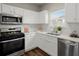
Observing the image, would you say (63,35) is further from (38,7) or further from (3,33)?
(3,33)

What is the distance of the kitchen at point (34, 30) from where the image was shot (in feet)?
3.06

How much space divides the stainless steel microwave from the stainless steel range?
8 cm

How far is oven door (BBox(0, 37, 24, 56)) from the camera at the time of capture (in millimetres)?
931

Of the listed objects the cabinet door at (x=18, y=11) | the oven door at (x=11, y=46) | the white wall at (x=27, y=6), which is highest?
the white wall at (x=27, y=6)

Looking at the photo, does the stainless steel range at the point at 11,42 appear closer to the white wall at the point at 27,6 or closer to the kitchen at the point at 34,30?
the kitchen at the point at 34,30

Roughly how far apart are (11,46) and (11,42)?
52 mm

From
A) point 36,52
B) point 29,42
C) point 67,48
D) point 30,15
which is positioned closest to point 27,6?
point 30,15

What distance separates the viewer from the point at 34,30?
3.35ft

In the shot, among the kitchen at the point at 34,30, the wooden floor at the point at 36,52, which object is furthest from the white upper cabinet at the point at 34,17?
the wooden floor at the point at 36,52

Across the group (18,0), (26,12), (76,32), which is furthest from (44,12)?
(76,32)

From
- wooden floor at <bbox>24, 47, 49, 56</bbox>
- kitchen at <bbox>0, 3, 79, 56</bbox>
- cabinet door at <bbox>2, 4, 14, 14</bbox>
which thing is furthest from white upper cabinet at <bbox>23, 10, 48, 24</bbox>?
wooden floor at <bbox>24, 47, 49, 56</bbox>

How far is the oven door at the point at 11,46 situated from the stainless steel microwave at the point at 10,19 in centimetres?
20

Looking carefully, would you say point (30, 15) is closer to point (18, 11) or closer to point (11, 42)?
point (18, 11)

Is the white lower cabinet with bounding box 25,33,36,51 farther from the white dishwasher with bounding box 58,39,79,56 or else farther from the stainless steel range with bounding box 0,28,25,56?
the white dishwasher with bounding box 58,39,79,56
